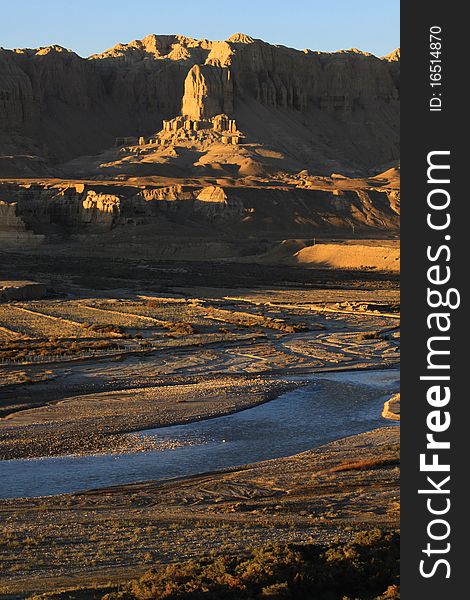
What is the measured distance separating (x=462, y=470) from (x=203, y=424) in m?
18.0

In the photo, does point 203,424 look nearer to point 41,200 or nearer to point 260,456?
point 260,456

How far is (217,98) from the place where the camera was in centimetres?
16700

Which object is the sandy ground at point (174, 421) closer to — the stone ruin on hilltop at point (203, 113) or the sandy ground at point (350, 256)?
the sandy ground at point (350, 256)

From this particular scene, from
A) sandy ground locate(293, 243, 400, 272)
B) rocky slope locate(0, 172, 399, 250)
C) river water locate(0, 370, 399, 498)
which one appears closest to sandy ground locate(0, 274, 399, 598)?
river water locate(0, 370, 399, 498)

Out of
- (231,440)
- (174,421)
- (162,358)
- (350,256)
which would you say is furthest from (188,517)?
(350,256)

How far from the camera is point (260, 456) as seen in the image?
20.2 meters

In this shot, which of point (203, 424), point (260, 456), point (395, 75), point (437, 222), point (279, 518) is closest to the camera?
point (437, 222)

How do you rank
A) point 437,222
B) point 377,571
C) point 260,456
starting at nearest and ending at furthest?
point 437,222
point 377,571
point 260,456

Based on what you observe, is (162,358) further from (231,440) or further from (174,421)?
(231,440)

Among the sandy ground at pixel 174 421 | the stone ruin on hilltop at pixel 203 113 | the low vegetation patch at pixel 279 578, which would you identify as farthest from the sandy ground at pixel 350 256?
the stone ruin on hilltop at pixel 203 113

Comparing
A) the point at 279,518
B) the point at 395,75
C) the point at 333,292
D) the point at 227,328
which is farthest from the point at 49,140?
the point at 279,518

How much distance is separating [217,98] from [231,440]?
489 feet

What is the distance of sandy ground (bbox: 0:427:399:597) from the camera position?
40.3 ft

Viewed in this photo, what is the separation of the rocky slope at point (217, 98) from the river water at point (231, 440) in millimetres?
133061
